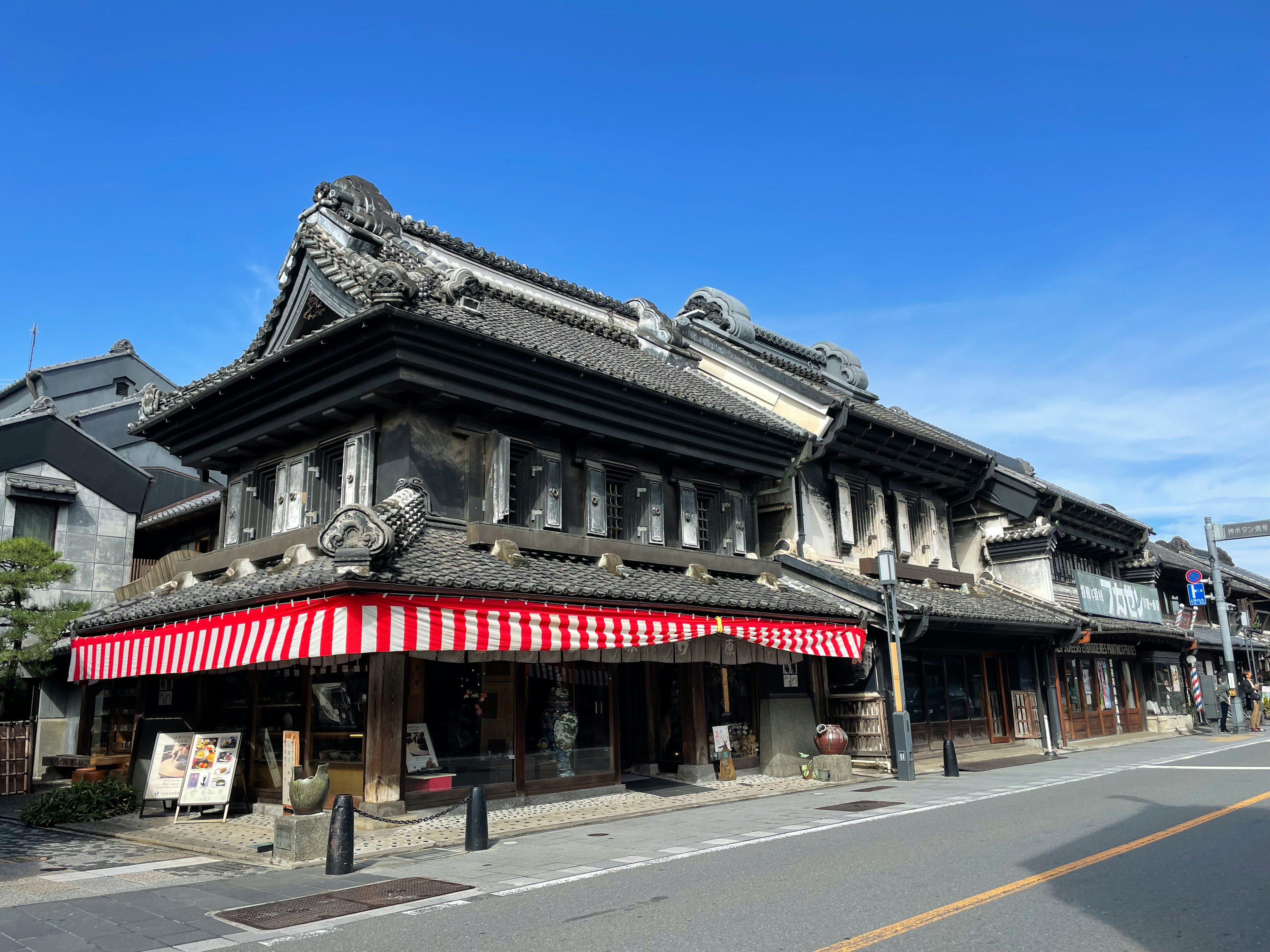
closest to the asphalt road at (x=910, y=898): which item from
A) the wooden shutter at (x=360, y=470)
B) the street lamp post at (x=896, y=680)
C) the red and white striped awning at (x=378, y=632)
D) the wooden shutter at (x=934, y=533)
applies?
the red and white striped awning at (x=378, y=632)

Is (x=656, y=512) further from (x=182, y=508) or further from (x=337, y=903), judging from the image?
(x=182, y=508)

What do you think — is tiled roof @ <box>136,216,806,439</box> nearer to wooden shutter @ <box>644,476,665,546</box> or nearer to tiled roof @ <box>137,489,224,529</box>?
wooden shutter @ <box>644,476,665,546</box>

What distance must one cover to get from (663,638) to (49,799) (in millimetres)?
10679

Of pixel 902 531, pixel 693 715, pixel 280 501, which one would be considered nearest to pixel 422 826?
pixel 693 715

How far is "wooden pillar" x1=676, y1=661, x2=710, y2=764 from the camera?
1772cm

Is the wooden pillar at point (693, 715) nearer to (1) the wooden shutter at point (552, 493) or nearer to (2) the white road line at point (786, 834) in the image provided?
(1) the wooden shutter at point (552, 493)

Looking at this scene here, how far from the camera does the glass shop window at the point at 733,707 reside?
727 inches

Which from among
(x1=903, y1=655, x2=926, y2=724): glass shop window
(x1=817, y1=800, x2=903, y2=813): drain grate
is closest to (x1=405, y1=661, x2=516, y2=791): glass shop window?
(x1=817, y1=800, x2=903, y2=813): drain grate

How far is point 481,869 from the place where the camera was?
10000mm

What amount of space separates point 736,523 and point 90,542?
17.2m

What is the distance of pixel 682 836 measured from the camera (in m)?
11.9

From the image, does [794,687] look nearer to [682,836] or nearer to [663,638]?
[663,638]

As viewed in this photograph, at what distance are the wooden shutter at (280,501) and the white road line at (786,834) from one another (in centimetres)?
992

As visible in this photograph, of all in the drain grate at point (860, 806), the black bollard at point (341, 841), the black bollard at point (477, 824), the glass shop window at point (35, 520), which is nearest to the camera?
the black bollard at point (341, 841)
